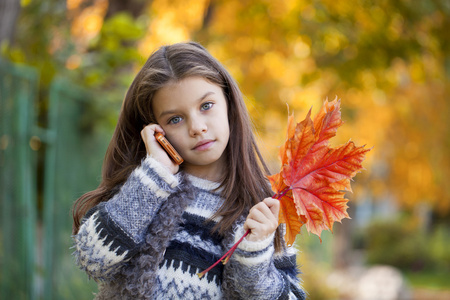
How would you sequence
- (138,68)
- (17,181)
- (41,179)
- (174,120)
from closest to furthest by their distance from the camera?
(174,120) < (17,181) < (41,179) < (138,68)

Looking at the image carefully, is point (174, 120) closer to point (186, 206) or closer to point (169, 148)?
point (169, 148)

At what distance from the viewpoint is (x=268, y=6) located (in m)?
6.52

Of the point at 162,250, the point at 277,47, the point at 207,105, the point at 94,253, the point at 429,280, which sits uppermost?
the point at 277,47

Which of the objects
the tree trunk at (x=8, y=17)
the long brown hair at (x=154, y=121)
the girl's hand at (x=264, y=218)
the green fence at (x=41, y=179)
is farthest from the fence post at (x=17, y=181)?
the girl's hand at (x=264, y=218)

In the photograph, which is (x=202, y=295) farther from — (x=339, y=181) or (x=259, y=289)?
(x=339, y=181)

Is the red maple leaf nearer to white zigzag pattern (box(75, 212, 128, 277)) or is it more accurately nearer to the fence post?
white zigzag pattern (box(75, 212, 128, 277))

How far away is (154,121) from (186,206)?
1.16 ft

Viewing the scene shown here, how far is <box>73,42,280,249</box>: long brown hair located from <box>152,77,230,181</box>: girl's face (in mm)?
41

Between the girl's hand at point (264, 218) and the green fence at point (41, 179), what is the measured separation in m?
1.65

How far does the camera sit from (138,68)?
588 centimetres

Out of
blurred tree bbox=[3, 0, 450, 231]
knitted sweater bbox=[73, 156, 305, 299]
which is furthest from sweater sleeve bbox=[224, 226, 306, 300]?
blurred tree bbox=[3, 0, 450, 231]

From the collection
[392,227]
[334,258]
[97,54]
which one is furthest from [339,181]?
[392,227]

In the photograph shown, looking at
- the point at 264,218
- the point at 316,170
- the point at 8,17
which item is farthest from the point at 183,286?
the point at 8,17

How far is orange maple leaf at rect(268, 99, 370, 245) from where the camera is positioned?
1793 mm
